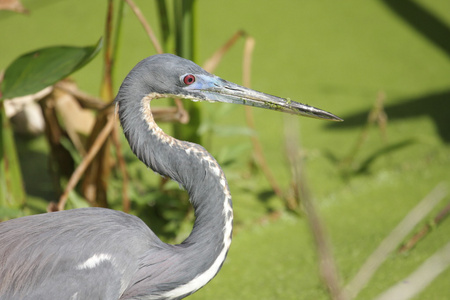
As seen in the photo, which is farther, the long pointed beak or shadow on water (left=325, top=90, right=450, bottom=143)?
shadow on water (left=325, top=90, right=450, bottom=143)

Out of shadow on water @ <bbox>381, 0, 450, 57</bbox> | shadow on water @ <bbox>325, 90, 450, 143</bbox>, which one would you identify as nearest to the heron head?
shadow on water @ <bbox>325, 90, 450, 143</bbox>

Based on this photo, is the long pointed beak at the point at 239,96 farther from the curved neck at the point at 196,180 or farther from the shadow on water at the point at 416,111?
the shadow on water at the point at 416,111

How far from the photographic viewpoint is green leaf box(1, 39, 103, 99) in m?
1.84

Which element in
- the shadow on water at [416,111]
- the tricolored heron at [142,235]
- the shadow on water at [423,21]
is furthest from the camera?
the shadow on water at [423,21]

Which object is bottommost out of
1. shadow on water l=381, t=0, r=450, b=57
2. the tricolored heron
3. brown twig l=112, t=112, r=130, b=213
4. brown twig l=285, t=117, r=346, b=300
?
brown twig l=112, t=112, r=130, b=213

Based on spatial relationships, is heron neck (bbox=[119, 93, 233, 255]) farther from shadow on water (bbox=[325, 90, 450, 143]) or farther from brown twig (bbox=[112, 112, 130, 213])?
shadow on water (bbox=[325, 90, 450, 143])

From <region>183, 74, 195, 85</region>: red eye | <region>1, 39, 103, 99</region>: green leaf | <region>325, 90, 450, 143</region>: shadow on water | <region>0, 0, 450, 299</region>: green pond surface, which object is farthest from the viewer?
<region>325, 90, 450, 143</region>: shadow on water

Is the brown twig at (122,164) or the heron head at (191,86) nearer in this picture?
the heron head at (191,86)

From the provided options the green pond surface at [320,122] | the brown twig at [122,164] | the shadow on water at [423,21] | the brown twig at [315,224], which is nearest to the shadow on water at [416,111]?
the green pond surface at [320,122]

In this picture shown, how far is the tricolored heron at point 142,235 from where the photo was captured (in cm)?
146

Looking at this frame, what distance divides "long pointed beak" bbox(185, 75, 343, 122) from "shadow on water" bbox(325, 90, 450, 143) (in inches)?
62.3

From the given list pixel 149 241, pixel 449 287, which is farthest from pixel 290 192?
pixel 149 241

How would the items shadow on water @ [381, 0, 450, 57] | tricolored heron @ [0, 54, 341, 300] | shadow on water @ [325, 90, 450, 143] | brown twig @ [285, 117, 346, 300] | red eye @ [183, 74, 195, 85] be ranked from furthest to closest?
1. shadow on water @ [381, 0, 450, 57]
2. shadow on water @ [325, 90, 450, 143]
3. red eye @ [183, 74, 195, 85]
4. tricolored heron @ [0, 54, 341, 300]
5. brown twig @ [285, 117, 346, 300]

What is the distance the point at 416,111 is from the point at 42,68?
2.04 meters
